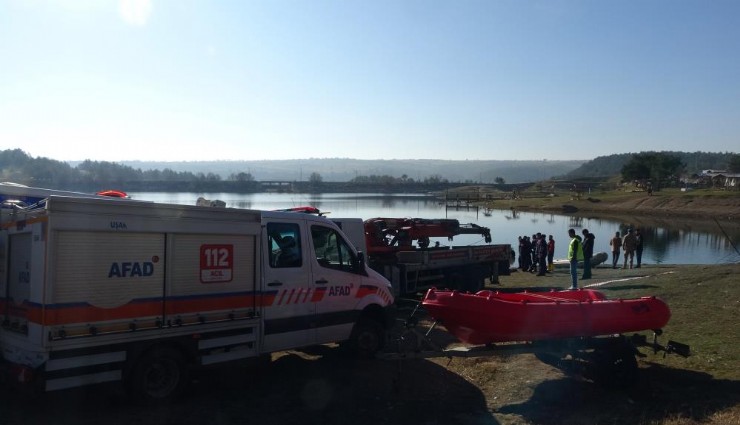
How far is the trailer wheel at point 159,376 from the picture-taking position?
304 inches

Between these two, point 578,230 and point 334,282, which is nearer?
point 334,282

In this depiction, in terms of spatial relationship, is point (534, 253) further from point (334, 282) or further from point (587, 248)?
point (334, 282)

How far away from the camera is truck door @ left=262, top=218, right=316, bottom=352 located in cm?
919

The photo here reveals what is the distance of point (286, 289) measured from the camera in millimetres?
9414

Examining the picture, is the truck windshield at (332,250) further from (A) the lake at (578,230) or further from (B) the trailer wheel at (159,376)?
(A) the lake at (578,230)

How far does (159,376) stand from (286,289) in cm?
216

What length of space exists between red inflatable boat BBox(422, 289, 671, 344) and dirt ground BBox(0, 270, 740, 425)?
0.71m

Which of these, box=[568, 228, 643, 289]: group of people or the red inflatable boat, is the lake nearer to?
box=[568, 228, 643, 289]: group of people

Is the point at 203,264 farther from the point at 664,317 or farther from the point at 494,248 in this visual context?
the point at 494,248

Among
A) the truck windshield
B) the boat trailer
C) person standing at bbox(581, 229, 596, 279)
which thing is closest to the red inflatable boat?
the boat trailer

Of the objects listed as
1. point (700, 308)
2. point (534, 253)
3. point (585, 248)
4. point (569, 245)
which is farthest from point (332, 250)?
point (534, 253)

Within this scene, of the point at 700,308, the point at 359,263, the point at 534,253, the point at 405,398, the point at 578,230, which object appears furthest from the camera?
the point at 578,230

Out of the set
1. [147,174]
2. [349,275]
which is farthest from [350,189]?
[349,275]

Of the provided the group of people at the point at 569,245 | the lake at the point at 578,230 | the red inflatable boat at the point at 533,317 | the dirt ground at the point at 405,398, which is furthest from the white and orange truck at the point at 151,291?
the group of people at the point at 569,245
